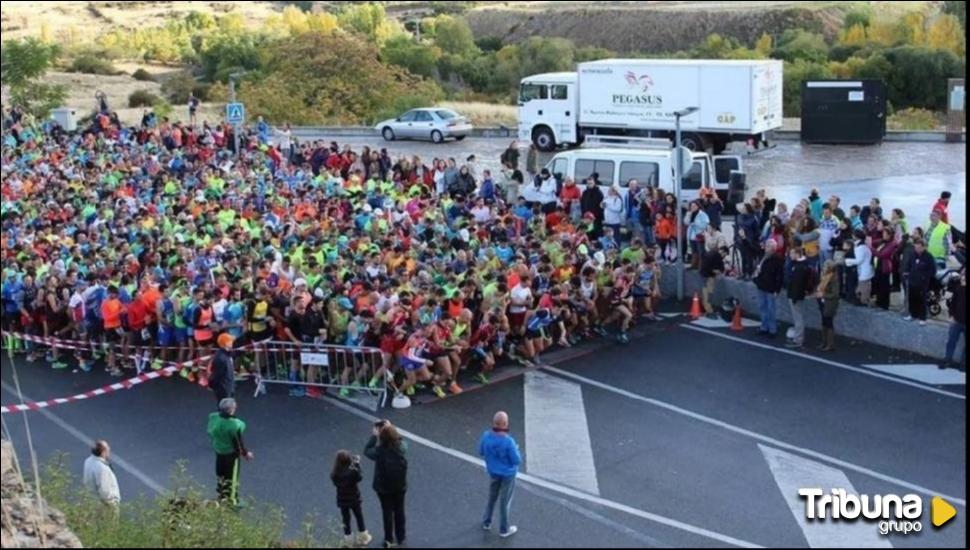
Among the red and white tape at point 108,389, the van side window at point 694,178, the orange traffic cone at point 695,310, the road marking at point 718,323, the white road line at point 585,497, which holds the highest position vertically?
the van side window at point 694,178

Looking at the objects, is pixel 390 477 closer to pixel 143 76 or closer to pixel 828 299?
pixel 828 299

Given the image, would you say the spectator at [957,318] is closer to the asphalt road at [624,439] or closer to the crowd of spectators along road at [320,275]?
the asphalt road at [624,439]

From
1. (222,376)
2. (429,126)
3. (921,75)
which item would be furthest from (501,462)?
(921,75)

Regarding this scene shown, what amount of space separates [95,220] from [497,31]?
7482 centimetres

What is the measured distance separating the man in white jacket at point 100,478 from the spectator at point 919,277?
35.6 ft

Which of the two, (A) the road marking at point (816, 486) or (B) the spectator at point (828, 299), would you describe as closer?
(A) the road marking at point (816, 486)

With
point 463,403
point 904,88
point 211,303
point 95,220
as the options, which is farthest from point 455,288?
point 904,88

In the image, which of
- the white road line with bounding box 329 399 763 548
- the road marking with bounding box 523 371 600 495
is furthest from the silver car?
the white road line with bounding box 329 399 763 548

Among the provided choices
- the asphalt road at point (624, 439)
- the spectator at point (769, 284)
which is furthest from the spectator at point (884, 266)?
the spectator at point (769, 284)

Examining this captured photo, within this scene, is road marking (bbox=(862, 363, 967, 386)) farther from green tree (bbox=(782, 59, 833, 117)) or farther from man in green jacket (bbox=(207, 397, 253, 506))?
green tree (bbox=(782, 59, 833, 117))

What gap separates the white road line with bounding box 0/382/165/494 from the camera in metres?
13.4

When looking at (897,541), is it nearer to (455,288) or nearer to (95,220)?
(455,288)

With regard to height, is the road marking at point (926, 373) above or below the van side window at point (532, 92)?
below

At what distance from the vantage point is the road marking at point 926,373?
1595cm
